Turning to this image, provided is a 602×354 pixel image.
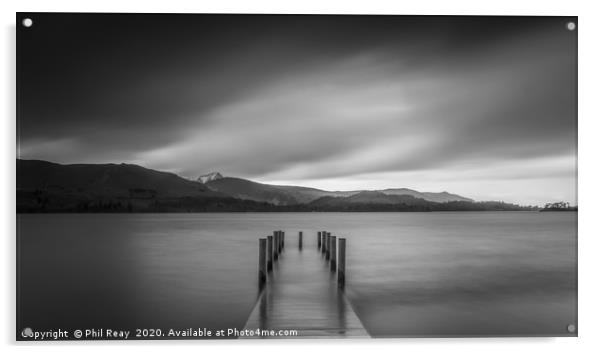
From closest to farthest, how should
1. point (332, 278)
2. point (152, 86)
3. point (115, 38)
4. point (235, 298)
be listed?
point (115, 38), point (152, 86), point (235, 298), point (332, 278)

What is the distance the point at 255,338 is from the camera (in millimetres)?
3762

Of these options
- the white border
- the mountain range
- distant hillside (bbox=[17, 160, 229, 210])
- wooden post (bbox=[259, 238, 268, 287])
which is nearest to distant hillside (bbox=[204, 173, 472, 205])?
the mountain range

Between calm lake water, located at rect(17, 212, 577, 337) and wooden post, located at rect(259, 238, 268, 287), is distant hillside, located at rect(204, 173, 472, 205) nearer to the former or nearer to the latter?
calm lake water, located at rect(17, 212, 577, 337)

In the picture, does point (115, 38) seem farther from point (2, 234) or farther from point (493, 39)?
Result: point (493, 39)

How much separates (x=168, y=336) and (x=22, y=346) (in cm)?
113

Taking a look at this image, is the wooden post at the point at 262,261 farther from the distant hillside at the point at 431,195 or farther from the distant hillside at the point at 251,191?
the distant hillside at the point at 431,195

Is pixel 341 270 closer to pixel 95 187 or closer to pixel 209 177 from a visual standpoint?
pixel 209 177

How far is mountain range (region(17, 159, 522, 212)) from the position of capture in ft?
14.7

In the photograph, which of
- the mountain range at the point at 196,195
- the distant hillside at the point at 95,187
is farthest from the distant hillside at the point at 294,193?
the distant hillside at the point at 95,187

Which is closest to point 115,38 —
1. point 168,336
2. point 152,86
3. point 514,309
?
point 152,86

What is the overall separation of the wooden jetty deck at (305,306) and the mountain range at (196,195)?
94 centimetres

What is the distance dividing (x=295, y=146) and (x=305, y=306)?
159 centimetres

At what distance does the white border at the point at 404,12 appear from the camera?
372 cm
